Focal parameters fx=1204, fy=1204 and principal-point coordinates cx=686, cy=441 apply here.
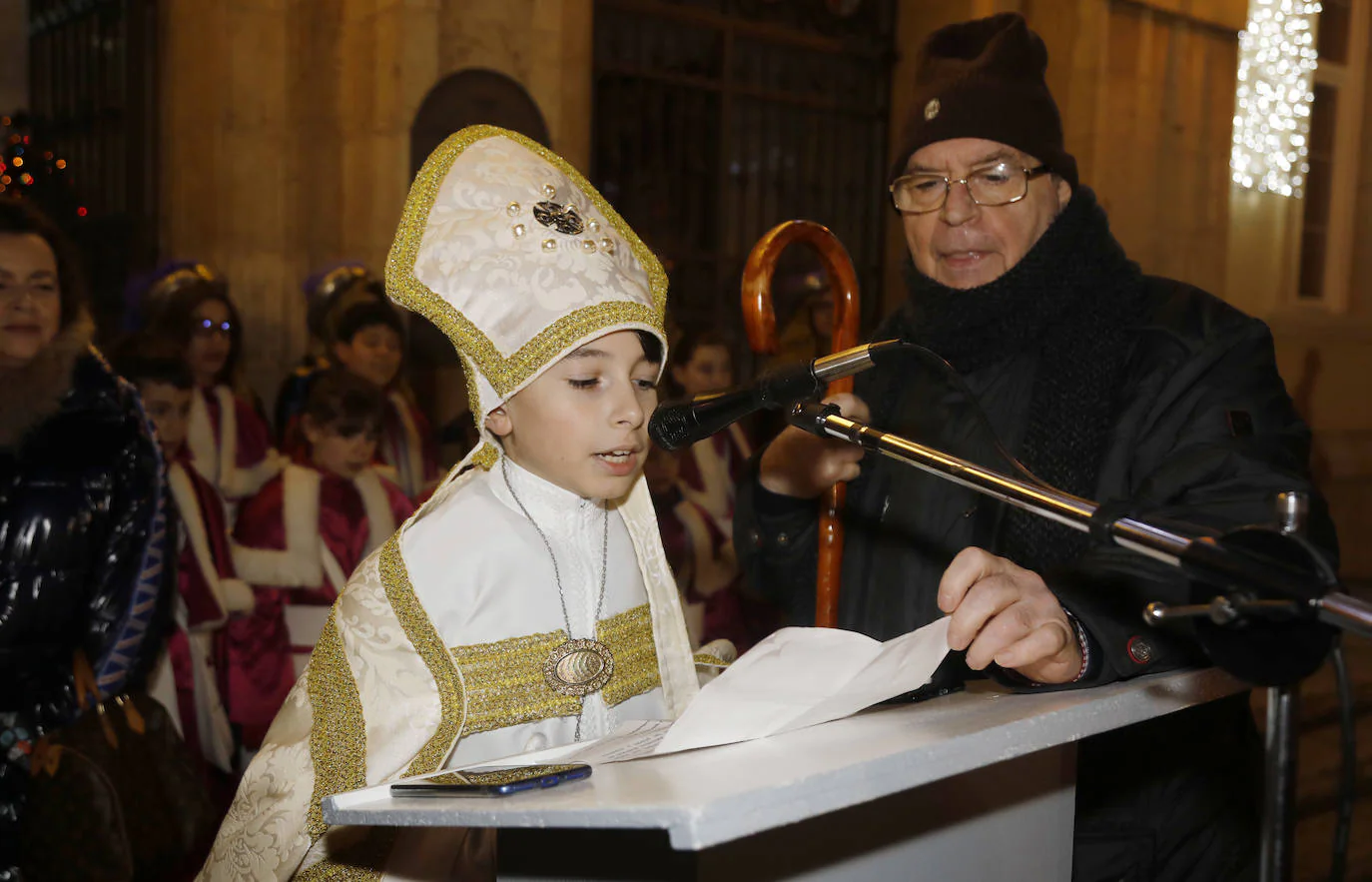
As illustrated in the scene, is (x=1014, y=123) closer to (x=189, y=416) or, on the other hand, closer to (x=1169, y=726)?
(x=1169, y=726)

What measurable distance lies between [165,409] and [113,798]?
2.03m

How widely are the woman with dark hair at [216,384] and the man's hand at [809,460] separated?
3433 mm

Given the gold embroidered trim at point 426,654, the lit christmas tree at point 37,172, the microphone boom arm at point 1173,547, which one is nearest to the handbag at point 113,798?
the gold embroidered trim at point 426,654

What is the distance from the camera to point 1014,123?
2.18m

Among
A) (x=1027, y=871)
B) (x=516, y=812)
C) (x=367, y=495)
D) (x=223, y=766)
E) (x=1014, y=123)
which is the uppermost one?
(x=1014, y=123)

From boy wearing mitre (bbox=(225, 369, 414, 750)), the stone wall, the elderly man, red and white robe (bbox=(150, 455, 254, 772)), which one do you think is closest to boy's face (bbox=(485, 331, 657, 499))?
the elderly man

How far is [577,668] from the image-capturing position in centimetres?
190

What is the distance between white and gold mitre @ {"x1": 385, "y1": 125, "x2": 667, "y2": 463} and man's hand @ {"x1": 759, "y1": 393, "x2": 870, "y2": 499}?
34 cm

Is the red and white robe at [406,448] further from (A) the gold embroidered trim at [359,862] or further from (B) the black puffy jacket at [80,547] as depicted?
(A) the gold embroidered trim at [359,862]

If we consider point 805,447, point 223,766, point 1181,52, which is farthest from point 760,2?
point 805,447

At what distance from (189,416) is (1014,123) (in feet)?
12.8

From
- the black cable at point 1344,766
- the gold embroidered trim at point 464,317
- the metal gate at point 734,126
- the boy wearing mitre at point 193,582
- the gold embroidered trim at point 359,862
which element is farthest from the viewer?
the metal gate at point 734,126

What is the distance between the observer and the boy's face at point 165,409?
14.9 feet

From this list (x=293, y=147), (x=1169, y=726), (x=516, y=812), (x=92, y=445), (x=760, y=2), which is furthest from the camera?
(x=760, y=2)
